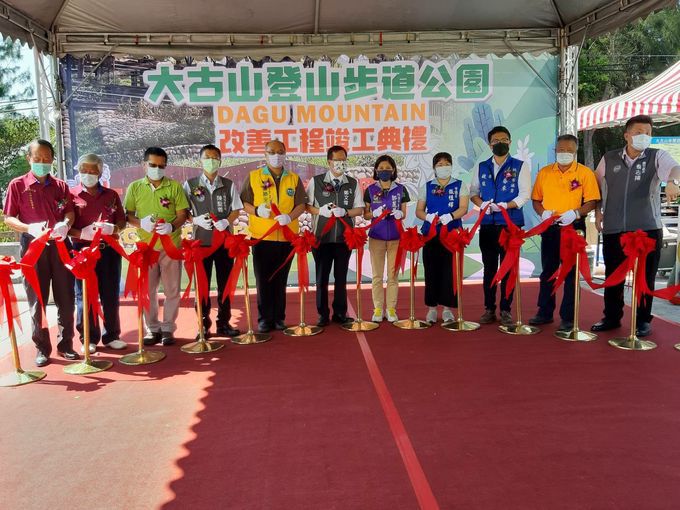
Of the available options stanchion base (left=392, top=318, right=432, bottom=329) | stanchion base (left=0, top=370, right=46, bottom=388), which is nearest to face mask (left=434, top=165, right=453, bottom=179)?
stanchion base (left=392, top=318, right=432, bottom=329)

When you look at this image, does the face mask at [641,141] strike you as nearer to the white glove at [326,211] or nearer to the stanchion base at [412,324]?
the stanchion base at [412,324]

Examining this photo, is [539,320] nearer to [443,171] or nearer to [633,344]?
[633,344]

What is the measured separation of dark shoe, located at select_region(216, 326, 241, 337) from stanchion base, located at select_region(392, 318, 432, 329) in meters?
1.33

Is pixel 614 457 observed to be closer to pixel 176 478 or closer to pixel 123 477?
pixel 176 478

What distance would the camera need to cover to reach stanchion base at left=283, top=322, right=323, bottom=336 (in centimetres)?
425

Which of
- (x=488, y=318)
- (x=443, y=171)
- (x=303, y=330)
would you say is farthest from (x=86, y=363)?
(x=488, y=318)

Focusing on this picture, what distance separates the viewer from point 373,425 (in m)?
2.62

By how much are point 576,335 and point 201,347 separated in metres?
2.83

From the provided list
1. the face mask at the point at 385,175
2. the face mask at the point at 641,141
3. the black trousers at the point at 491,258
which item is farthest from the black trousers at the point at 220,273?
the face mask at the point at 641,141

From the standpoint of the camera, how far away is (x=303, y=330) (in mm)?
4293

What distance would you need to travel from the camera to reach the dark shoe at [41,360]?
3656 mm

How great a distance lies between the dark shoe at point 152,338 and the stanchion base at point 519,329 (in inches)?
109

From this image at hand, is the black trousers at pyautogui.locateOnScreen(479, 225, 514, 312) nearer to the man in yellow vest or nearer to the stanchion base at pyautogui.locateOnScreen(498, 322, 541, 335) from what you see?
the stanchion base at pyautogui.locateOnScreen(498, 322, 541, 335)

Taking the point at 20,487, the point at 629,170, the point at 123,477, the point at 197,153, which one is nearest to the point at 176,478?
the point at 123,477
